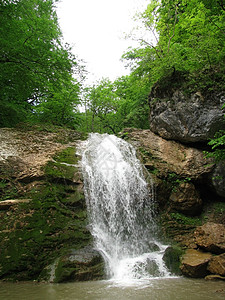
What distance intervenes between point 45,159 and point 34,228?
2.52 metres

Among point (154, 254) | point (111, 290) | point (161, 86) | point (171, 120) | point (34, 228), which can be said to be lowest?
point (154, 254)

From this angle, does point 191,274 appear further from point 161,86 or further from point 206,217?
point 161,86

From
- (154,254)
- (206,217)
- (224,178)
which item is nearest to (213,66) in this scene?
(224,178)

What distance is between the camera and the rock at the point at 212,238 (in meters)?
4.46

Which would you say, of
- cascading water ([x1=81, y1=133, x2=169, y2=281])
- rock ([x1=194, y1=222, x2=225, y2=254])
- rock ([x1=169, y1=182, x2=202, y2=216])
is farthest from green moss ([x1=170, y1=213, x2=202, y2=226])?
rock ([x1=194, y1=222, x2=225, y2=254])

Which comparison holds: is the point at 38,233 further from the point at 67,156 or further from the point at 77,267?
the point at 67,156

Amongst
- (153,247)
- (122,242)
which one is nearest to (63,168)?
(122,242)

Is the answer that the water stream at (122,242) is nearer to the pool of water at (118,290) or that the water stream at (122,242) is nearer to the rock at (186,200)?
the pool of water at (118,290)

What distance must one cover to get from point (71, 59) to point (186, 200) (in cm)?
641

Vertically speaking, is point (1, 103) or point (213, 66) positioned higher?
point (213, 66)

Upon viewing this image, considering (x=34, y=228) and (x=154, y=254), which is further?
(x=154, y=254)

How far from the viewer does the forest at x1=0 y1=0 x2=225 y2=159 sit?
5.85m

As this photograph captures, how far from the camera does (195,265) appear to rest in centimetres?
392

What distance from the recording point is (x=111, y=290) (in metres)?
3.07
